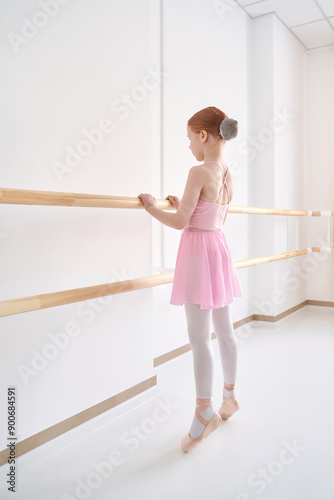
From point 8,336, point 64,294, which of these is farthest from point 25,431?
point 64,294

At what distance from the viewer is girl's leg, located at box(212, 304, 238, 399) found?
1.67 metres

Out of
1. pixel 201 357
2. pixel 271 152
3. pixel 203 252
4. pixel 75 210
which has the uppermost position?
pixel 271 152

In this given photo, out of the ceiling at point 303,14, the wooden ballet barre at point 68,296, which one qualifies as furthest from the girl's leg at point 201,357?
the ceiling at point 303,14

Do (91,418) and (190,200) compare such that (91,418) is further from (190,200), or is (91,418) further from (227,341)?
(190,200)

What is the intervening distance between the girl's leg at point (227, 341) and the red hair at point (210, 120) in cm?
66

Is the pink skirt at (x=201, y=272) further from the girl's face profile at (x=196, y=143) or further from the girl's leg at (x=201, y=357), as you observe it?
the girl's face profile at (x=196, y=143)

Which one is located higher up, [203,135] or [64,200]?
[203,135]

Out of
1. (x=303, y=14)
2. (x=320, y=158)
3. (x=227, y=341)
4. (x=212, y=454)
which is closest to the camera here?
(x=212, y=454)

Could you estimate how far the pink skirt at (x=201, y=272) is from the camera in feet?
4.85

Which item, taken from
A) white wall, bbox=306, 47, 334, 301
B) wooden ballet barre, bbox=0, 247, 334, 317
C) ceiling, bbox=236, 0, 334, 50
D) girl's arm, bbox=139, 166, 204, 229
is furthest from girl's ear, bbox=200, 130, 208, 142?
white wall, bbox=306, 47, 334, 301

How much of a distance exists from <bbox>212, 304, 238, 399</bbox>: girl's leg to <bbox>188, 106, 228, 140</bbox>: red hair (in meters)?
0.66

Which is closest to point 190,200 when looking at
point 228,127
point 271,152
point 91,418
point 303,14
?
point 228,127

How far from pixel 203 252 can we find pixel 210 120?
466 millimetres

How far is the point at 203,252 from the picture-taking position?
4.92 feet
